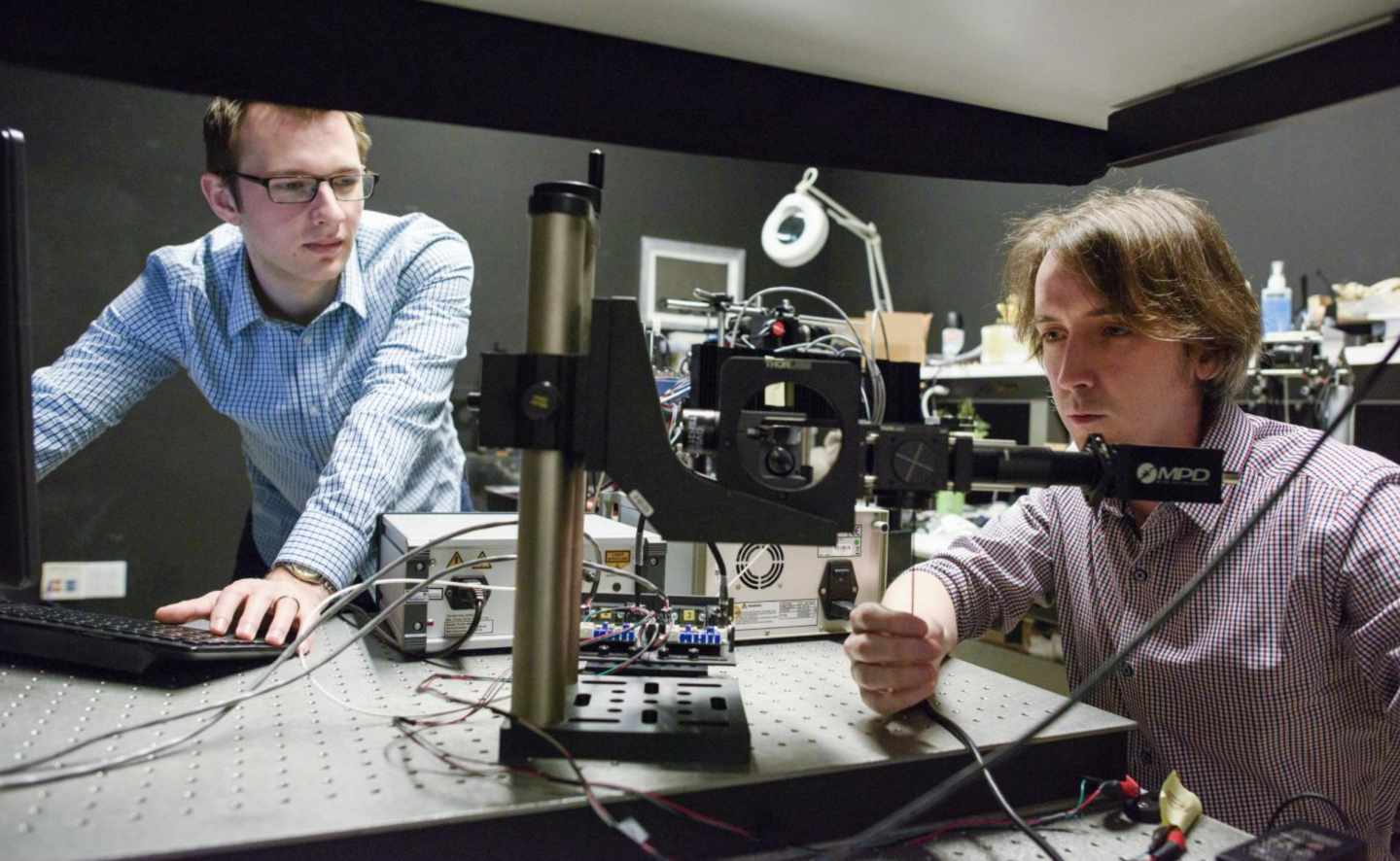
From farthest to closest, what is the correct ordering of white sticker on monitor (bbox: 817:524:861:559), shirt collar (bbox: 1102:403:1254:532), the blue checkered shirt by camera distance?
the blue checkered shirt, white sticker on monitor (bbox: 817:524:861:559), shirt collar (bbox: 1102:403:1254:532)

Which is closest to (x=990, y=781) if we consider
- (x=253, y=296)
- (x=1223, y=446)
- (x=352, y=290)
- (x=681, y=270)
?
(x=1223, y=446)

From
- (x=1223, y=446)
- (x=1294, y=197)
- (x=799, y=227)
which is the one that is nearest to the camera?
(x=1223, y=446)

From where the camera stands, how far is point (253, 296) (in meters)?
1.33

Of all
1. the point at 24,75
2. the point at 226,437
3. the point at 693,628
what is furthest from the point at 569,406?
the point at 24,75

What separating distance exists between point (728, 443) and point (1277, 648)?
656 mm

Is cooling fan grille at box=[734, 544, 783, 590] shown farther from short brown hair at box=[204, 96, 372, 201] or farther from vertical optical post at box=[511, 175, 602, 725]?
short brown hair at box=[204, 96, 372, 201]

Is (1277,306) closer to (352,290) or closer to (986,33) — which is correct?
(986,33)

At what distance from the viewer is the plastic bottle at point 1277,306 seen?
2129 millimetres

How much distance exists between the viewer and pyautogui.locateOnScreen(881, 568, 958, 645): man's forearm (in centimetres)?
85

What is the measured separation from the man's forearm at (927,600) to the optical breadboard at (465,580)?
27 cm

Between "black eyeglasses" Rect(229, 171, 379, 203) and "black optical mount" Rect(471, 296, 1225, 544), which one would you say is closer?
"black optical mount" Rect(471, 296, 1225, 544)

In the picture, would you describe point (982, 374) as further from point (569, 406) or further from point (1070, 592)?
point (569, 406)

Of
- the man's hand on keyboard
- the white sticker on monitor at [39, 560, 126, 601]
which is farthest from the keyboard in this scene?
the white sticker on monitor at [39, 560, 126, 601]

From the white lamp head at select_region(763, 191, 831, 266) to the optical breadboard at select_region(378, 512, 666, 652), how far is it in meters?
1.71
